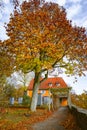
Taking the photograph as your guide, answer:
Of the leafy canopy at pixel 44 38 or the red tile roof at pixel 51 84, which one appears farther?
the red tile roof at pixel 51 84

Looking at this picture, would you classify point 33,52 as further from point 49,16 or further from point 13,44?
point 49,16

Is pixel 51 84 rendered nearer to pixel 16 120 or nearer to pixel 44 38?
pixel 44 38

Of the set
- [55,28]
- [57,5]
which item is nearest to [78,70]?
[55,28]

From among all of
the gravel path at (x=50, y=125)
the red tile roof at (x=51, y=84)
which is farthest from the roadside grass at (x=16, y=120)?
the red tile roof at (x=51, y=84)

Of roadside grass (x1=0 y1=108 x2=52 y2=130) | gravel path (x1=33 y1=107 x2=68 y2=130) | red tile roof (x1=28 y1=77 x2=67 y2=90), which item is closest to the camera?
roadside grass (x1=0 y1=108 x2=52 y2=130)

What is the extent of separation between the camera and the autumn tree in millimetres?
23766

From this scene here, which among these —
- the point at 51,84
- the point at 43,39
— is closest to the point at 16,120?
the point at 43,39

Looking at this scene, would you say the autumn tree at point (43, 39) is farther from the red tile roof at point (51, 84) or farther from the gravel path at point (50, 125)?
the red tile roof at point (51, 84)

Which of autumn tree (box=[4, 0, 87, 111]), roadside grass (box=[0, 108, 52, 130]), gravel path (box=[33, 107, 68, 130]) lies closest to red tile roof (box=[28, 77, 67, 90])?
autumn tree (box=[4, 0, 87, 111])

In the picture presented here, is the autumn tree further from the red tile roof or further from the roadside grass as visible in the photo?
the red tile roof

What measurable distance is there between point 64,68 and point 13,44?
6876mm

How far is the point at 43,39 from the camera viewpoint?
2366 centimetres

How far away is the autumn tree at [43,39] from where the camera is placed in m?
23.8

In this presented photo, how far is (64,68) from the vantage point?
89.1 feet
